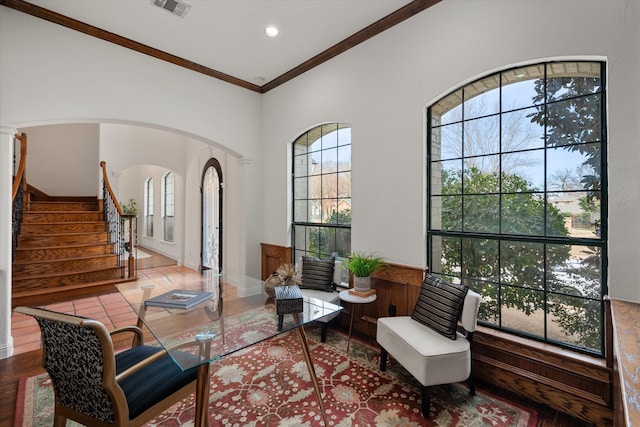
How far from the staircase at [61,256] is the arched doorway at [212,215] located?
1.52 meters

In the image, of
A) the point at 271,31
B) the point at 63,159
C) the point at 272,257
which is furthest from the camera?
the point at 63,159

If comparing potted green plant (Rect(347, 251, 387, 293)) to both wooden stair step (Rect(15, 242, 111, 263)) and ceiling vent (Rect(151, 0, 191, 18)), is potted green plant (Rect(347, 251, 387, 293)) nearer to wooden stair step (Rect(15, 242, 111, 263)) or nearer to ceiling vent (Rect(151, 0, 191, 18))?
ceiling vent (Rect(151, 0, 191, 18))

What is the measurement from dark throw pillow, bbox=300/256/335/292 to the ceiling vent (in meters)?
2.80

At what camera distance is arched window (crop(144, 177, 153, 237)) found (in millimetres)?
9664

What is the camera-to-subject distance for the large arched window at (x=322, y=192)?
354cm

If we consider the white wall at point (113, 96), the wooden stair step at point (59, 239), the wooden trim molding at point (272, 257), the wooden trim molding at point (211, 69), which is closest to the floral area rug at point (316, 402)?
the wooden trim molding at point (272, 257)

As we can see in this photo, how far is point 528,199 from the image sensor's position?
2.23 metres

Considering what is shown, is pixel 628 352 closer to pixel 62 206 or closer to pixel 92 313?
pixel 92 313

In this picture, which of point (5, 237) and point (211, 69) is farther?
point (211, 69)

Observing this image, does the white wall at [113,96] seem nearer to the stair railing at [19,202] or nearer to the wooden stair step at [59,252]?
the stair railing at [19,202]

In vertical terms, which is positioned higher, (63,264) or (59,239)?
(59,239)

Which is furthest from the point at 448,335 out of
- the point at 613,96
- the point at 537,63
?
the point at 537,63

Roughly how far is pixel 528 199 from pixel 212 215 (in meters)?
5.32

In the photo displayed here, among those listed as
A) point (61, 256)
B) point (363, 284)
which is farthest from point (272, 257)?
point (61, 256)
